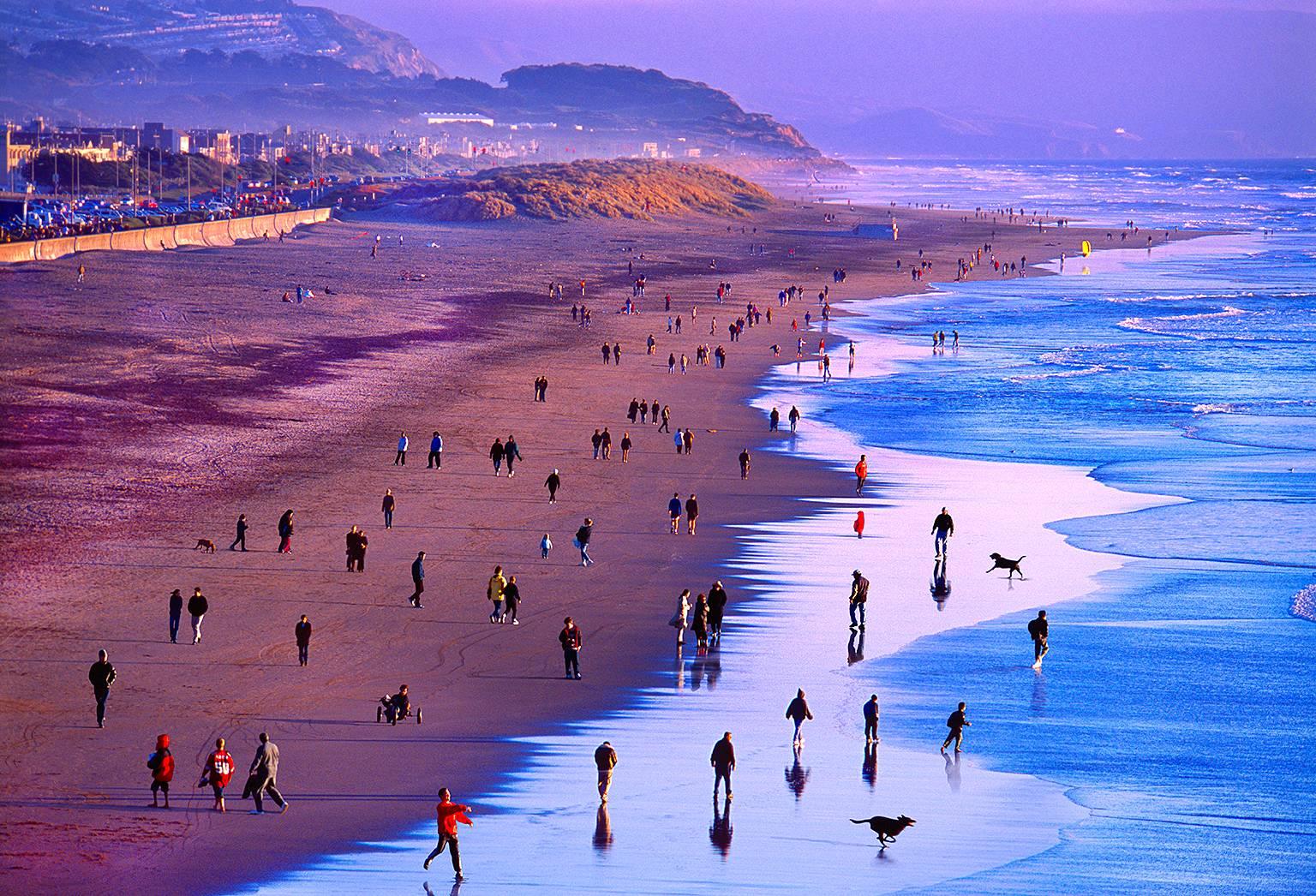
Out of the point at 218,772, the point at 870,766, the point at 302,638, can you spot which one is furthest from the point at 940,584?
the point at 218,772

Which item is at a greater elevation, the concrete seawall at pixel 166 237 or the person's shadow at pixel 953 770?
the concrete seawall at pixel 166 237

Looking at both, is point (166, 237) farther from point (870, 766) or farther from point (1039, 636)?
point (870, 766)

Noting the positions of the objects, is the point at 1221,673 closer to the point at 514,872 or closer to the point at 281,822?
the point at 514,872

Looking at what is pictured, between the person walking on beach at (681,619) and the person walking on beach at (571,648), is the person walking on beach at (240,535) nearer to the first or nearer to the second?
the person walking on beach at (571,648)

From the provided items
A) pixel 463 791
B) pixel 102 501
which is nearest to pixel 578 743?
pixel 463 791

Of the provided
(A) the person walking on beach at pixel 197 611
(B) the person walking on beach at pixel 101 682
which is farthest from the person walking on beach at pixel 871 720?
(A) the person walking on beach at pixel 197 611
